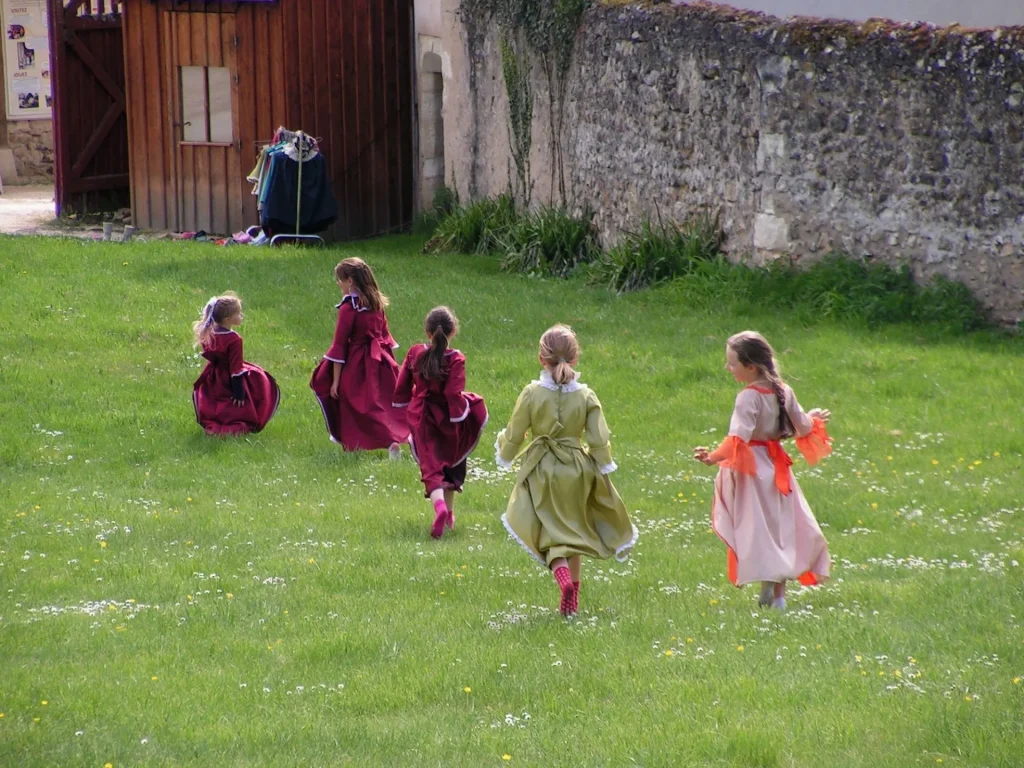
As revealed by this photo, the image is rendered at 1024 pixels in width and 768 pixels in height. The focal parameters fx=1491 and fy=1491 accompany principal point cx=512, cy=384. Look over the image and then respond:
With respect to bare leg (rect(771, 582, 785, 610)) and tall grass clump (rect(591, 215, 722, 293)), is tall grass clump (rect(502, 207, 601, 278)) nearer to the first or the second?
tall grass clump (rect(591, 215, 722, 293))

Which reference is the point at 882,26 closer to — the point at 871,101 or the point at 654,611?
the point at 871,101

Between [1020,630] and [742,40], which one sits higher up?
[742,40]

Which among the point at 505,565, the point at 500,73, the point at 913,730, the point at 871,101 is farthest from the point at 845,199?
the point at 913,730

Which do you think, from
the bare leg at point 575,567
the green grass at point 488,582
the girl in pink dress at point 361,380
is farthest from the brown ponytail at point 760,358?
the girl in pink dress at point 361,380

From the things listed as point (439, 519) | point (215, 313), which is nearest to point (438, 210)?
point (215, 313)

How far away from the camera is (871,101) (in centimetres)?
1398

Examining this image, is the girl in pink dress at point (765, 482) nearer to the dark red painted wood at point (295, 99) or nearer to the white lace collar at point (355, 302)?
the white lace collar at point (355, 302)

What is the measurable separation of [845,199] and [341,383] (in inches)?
241

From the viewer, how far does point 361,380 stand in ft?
34.2

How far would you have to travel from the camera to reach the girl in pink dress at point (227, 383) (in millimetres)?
10672

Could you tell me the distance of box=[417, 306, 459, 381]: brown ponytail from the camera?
8.30m

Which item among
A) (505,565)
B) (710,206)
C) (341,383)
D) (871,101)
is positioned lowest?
(505,565)

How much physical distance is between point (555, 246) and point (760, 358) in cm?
1053

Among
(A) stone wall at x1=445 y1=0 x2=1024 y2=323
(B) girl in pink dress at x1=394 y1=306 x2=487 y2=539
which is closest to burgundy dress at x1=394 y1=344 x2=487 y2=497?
(B) girl in pink dress at x1=394 y1=306 x2=487 y2=539
